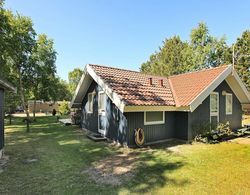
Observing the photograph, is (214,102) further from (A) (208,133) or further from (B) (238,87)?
(B) (238,87)

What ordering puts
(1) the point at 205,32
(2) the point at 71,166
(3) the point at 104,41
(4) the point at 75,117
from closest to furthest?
(2) the point at 71,166 < (4) the point at 75,117 < (3) the point at 104,41 < (1) the point at 205,32

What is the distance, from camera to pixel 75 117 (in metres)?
18.1

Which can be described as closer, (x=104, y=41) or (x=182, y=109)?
(x=182, y=109)

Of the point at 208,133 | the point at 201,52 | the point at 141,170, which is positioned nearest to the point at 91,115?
the point at 208,133

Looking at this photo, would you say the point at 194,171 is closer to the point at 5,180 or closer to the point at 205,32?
the point at 5,180

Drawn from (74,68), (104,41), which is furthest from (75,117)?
(74,68)

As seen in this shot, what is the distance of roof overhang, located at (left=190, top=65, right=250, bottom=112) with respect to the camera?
10.2 meters

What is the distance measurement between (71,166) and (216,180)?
4537mm

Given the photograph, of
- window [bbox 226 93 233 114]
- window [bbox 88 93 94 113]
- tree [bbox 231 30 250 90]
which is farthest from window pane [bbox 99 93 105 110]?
tree [bbox 231 30 250 90]

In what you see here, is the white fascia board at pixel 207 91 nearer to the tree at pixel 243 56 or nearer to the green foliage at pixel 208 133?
the green foliage at pixel 208 133

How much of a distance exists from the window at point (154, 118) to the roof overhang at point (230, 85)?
5.54ft

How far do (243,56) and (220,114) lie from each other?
94.1 feet

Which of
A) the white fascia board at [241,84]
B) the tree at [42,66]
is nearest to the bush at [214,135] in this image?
the white fascia board at [241,84]

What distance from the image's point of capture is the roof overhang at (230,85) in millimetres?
10211
